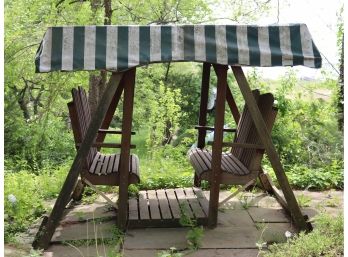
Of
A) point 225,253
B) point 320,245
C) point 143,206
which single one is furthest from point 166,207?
point 320,245

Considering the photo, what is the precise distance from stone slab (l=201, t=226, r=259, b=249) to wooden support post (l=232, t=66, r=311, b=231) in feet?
1.37

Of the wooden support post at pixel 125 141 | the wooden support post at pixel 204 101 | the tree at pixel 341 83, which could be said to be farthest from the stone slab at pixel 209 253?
the tree at pixel 341 83

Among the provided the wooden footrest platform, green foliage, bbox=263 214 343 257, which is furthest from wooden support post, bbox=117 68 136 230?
green foliage, bbox=263 214 343 257

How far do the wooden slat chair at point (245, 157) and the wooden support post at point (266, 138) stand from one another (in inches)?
5.9

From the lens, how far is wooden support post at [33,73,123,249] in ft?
13.7

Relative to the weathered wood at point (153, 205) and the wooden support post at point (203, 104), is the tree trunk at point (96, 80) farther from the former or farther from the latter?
the weathered wood at point (153, 205)

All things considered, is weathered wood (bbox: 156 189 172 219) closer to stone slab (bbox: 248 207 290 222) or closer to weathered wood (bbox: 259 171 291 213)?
stone slab (bbox: 248 207 290 222)

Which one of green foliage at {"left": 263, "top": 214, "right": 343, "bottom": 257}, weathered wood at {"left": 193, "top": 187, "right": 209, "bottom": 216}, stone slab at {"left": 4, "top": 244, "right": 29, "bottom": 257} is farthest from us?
weathered wood at {"left": 193, "top": 187, "right": 209, "bottom": 216}

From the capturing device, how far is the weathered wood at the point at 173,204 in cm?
480

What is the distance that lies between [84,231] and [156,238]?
723 mm

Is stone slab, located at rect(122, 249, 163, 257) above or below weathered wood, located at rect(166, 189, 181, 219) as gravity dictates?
below

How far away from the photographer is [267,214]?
16.5ft

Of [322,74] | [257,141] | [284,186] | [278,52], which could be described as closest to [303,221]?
[284,186]

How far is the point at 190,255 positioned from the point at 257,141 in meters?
1.37
